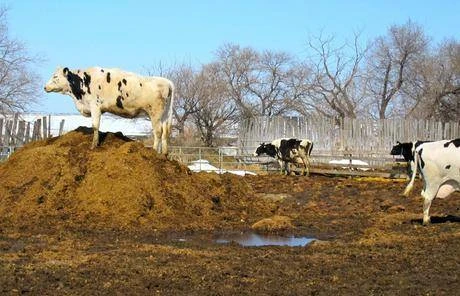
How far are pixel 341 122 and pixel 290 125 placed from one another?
3.33 m

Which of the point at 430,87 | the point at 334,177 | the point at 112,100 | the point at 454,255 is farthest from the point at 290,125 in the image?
the point at 454,255

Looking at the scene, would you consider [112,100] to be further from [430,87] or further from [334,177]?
[430,87]

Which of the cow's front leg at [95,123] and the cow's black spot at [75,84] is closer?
the cow's front leg at [95,123]

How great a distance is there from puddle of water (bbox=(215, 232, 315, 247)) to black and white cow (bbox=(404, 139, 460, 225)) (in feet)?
8.62

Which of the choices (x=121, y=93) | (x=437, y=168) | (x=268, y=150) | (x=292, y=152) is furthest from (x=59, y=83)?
(x=268, y=150)

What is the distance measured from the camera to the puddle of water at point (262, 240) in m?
Answer: 11.1

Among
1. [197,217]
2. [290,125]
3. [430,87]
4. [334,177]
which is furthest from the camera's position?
[430,87]

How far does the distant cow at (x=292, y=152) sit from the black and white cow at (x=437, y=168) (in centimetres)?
1632

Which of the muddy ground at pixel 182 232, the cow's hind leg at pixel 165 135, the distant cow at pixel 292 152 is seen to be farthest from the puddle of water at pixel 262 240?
the distant cow at pixel 292 152

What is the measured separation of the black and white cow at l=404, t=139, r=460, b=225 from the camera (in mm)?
12695

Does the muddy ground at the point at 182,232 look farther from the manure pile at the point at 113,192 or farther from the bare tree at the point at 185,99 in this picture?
the bare tree at the point at 185,99

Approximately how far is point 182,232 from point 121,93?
458 centimetres

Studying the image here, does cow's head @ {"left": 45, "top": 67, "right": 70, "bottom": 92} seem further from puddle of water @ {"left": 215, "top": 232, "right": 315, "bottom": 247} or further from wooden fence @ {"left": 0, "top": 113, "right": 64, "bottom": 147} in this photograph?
wooden fence @ {"left": 0, "top": 113, "right": 64, "bottom": 147}

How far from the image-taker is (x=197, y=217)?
44.2 feet
